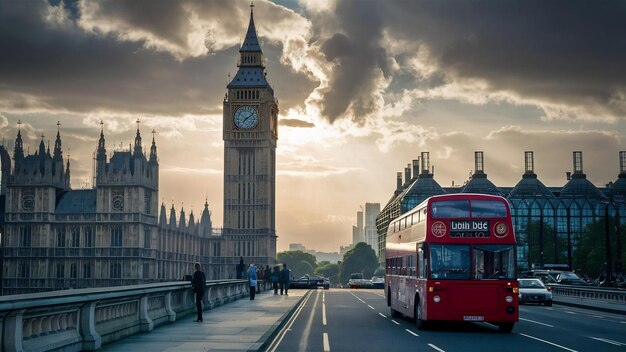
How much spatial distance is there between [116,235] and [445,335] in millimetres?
135165

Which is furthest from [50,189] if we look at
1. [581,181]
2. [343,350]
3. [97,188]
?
[343,350]

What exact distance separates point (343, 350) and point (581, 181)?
173 m

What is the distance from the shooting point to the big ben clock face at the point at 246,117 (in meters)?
181

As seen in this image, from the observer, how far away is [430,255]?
27.0 metres

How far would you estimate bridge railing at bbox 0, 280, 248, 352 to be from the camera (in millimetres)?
14708

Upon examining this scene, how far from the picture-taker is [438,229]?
2695 cm

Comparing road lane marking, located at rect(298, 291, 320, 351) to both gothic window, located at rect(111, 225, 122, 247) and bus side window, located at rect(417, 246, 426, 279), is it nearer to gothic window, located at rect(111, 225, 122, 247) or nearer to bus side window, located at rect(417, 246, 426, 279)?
bus side window, located at rect(417, 246, 426, 279)

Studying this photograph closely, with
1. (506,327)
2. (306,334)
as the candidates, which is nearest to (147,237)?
(306,334)

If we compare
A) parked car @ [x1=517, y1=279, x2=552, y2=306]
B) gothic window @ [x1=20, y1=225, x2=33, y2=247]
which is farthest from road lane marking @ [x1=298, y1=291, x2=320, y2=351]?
gothic window @ [x1=20, y1=225, x2=33, y2=247]

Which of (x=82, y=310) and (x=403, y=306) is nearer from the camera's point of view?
(x=82, y=310)

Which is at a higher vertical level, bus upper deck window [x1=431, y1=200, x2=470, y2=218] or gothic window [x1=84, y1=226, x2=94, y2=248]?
gothic window [x1=84, y1=226, x2=94, y2=248]

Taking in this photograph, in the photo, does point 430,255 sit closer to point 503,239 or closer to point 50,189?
point 503,239

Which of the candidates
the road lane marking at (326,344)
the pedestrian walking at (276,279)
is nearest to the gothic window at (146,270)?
the pedestrian walking at (276,279)

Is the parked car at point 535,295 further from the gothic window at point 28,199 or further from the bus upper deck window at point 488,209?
the gothic window at point 28,199
